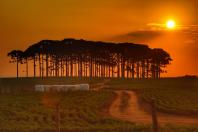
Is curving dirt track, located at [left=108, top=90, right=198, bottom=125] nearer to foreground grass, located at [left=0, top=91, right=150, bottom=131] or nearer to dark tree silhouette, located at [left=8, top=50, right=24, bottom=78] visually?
foreground grass, located at [left=0, top=91, right=150, bottom=131]

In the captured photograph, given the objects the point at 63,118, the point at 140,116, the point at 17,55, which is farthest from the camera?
the point at 17,55

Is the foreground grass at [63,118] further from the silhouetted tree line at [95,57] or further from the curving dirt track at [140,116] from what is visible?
the silhouetted tree line at [95,57]

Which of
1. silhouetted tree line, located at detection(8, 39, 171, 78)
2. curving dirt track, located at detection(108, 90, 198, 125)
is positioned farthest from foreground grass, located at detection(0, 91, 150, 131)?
silhouetted tree line, located at detection(8, 39, 171, 78)

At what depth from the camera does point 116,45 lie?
17275 centimetres

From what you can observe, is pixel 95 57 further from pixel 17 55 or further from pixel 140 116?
pixel 140 116

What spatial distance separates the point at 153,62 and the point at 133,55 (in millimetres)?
6964

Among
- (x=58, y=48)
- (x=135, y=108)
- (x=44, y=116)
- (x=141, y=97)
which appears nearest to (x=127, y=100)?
(x=141, y=97)

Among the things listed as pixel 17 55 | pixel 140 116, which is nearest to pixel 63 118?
pixel 140 116

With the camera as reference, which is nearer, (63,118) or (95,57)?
(63,118)

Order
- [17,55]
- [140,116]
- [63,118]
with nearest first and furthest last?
[63,118] → [140,116] → [17,55]

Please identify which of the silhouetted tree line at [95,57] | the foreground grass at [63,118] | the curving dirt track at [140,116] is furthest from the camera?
the silhouetted tree line at [95,57]

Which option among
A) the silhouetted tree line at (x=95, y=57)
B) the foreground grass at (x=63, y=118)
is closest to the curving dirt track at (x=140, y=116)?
the foreground grass at (x=63, y=118)

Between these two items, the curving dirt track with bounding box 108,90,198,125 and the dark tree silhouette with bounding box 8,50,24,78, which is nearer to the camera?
the curving dirt track with bounding box 108,90,198,125

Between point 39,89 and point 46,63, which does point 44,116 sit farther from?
point 46,63
